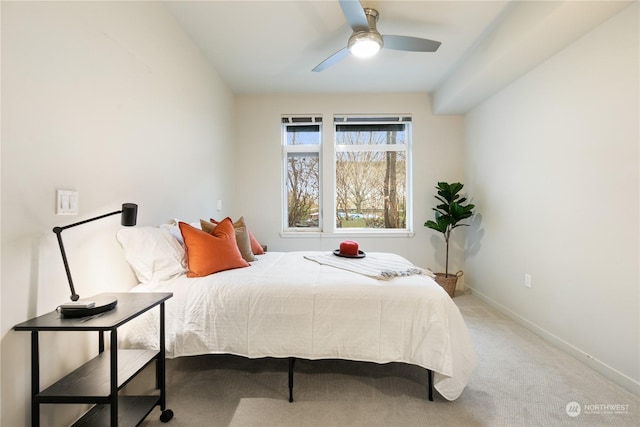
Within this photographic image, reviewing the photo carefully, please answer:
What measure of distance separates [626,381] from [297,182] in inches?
142

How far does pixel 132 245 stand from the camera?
1747 mm

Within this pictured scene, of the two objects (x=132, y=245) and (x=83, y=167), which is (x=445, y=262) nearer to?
(x=132, y=245)

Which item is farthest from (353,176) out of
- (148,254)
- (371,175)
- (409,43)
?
(148,254)

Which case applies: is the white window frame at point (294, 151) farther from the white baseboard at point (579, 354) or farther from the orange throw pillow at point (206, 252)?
the white baseboard at point (579, 354)

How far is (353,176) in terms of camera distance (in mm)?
4281

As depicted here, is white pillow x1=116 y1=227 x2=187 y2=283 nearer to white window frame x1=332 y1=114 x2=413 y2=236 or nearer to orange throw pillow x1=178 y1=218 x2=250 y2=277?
orange throw pillow x1=178 y1=218 x2=250 y2=277

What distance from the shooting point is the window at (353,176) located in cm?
424

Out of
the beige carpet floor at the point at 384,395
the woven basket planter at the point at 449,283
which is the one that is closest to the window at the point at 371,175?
the woven basket planter at the point at 449,283

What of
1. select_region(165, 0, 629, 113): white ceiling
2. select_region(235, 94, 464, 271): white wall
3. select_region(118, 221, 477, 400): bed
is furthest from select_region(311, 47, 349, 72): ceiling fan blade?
select_region(118, 221, 477, 400): bed

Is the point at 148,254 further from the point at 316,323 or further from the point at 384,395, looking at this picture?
the point at 384,395

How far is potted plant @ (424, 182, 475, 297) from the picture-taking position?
3572mm

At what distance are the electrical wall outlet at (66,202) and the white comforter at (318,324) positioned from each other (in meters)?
0.59

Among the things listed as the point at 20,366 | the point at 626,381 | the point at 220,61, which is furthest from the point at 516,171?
the point at 20,366

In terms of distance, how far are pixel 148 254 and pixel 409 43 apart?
8.00ft
